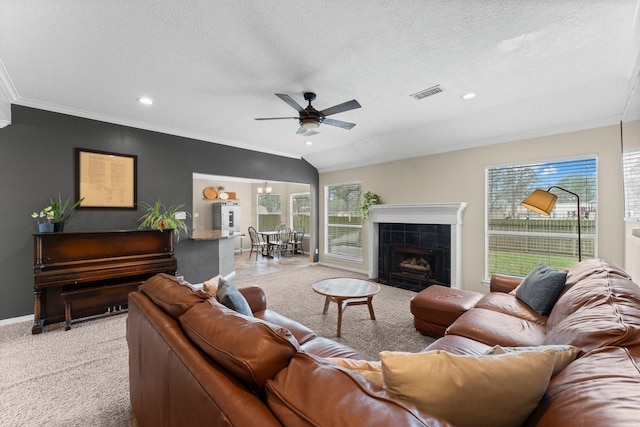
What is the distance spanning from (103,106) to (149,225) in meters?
Answer: 1.67

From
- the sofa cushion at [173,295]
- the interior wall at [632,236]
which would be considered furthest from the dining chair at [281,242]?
the interior wall at [632,236]

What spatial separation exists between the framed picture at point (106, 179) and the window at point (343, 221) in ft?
13.4

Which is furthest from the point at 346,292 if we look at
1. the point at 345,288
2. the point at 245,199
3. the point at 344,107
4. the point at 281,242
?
the point at 245,199

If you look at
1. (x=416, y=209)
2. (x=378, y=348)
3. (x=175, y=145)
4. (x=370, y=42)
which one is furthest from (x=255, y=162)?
(x=378, y=348)

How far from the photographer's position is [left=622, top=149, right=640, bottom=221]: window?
213cm

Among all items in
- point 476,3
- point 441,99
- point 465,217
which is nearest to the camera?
point 476,3

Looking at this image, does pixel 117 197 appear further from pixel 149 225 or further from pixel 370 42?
pixel 370 42

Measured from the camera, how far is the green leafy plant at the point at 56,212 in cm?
323

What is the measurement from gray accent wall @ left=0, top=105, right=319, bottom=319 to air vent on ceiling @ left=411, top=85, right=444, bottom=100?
3.51m

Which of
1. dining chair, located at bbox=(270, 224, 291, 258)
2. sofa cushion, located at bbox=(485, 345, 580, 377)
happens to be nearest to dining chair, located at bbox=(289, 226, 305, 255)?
dining chair, located at bbox=(270, 224, 291, 258)

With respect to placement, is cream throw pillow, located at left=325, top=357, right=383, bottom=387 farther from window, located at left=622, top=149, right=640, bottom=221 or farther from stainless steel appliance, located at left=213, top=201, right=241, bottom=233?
stainless steel appliance, located at left=213, top=201, right=241, bottom=233

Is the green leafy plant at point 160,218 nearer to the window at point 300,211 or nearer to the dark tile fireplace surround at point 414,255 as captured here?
the dark tile fireplace surround at point 414,255

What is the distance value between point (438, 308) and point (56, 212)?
4.54m

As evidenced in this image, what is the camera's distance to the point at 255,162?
18.1 feet
